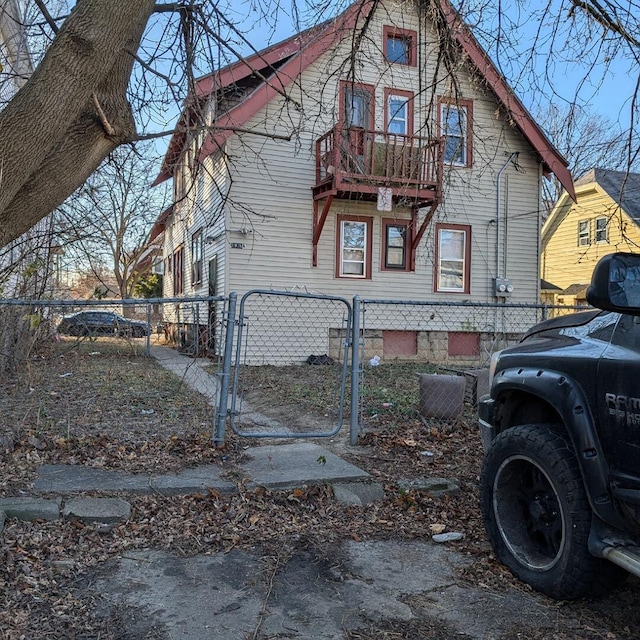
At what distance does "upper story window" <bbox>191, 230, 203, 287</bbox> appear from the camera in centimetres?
1678

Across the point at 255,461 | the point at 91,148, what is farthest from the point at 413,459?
the point at 91,148

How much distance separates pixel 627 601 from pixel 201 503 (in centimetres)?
276

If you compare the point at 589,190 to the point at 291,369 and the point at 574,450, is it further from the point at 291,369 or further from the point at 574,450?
the point at 574,450

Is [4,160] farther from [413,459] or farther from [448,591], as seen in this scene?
[413,459]

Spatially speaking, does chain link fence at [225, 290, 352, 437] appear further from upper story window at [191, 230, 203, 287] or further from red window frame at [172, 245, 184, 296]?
red window frame at [172, 245, 184, 296]

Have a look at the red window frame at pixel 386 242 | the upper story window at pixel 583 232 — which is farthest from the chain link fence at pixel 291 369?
the upper story window at pixel 583 232

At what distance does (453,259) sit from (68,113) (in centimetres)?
1322

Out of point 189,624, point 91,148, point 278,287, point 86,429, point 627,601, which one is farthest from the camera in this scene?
point 278,287

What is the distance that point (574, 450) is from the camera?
9.77 feet

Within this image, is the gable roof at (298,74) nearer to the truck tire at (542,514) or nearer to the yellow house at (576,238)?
the truck tire at (542,514)

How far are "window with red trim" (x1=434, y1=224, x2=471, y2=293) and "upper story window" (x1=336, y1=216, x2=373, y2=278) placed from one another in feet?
6.19

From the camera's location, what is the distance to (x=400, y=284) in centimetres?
1488

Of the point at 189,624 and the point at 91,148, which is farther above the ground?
the point at 91,148

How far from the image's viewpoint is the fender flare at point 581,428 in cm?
277
